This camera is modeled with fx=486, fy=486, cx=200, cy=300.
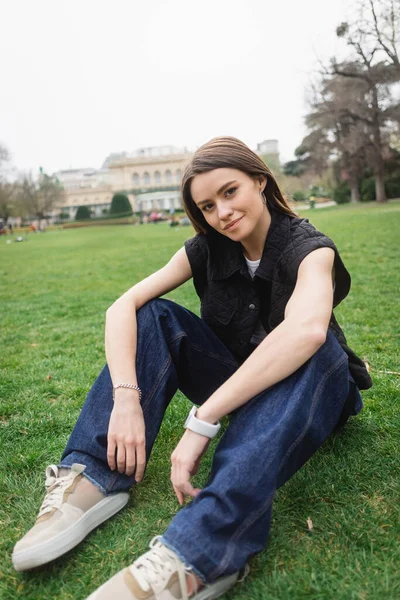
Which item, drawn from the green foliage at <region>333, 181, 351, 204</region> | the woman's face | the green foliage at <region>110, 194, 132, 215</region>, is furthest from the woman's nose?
the green foliage at <region>110, 194, 132, 215</region>

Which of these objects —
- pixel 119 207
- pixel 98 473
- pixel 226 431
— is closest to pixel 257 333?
pixel 226 431

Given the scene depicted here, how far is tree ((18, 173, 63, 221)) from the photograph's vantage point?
185ft

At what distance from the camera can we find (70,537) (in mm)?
1589

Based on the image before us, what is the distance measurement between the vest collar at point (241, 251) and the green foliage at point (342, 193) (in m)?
39.0

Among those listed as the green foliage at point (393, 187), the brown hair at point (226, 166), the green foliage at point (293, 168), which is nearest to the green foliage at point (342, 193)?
the green foliage at point (393, 187)

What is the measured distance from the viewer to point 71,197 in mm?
82938

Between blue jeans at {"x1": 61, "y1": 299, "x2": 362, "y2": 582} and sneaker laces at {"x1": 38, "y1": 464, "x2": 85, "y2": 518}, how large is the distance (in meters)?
0.04

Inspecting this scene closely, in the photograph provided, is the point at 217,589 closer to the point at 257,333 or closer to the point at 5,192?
the point at 257,333

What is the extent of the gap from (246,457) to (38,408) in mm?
1894

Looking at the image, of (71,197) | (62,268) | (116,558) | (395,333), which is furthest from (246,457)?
(71,197)

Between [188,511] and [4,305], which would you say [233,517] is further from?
[4,305]

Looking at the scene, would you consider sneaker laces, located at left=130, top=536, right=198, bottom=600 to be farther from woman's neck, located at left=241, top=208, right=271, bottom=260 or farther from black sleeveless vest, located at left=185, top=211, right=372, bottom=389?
woman's neck, located at left=241, top=208, right=271, bottom=260

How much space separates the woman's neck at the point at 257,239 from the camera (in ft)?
6.53

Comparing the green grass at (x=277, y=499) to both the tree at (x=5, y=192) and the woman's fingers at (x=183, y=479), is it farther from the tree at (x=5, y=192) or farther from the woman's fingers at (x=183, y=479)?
the tree at (x=5, y=192)
